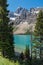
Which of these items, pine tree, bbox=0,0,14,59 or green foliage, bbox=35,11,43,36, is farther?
green foliage, bbox=35,11,43,36

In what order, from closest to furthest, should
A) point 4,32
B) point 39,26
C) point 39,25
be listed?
point 4,32 → point 39,25 → point 39,26

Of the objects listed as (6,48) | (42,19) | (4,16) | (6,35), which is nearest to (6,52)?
(6,48)

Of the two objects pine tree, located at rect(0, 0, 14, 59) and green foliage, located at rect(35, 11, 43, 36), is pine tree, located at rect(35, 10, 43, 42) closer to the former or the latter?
green foliage, located at rect(35, 11, 43, 36)

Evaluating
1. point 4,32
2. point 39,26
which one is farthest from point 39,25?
point 4,32

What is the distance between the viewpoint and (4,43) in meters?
18.2

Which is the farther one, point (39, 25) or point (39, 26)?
point (39, 26)

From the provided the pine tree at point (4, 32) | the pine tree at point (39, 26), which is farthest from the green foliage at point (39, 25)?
the pine tree at point (4, 32)

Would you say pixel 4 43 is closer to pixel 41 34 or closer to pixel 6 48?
pixel 6 48

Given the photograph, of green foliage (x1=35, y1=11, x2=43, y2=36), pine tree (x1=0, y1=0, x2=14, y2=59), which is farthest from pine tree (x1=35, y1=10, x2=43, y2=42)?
pine tree (x1=0, y1=0, x2=14, y2=59)

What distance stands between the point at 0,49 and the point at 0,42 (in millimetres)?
731

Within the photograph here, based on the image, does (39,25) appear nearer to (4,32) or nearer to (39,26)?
(39,26)

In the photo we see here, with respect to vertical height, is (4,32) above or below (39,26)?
above

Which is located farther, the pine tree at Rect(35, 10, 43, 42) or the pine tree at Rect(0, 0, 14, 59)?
the pine tree at Rect(35, 10, 43, 42)

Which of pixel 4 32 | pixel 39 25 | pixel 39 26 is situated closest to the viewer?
pixel 4 32
